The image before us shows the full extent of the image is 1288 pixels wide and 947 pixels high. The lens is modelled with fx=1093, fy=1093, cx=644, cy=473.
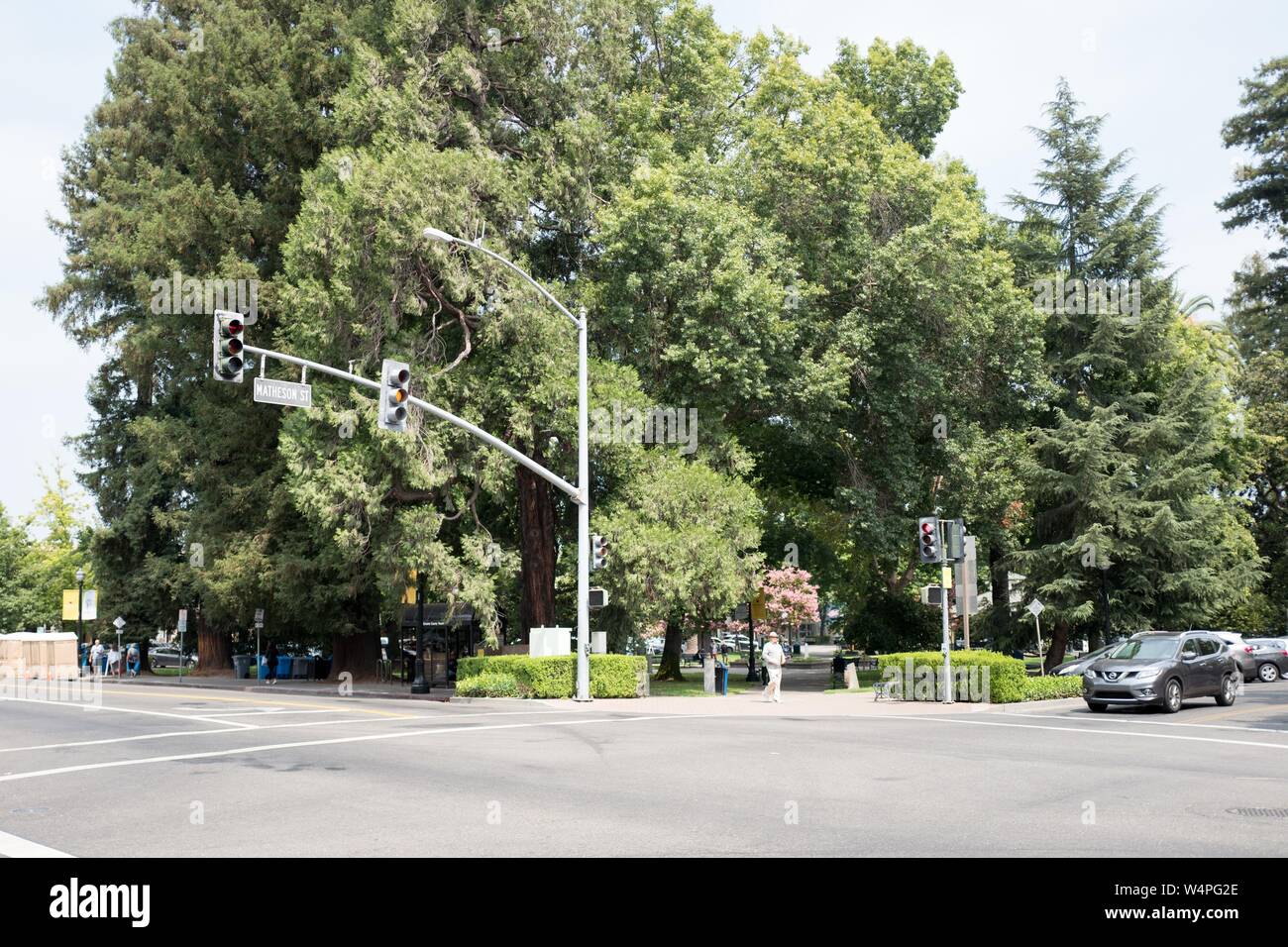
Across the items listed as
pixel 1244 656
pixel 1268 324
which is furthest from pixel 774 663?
pixel 1268 324

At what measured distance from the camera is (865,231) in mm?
36969

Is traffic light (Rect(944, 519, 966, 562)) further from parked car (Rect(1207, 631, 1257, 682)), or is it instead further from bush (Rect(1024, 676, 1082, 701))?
parked car (Rect(1207, 631, 1257, 682))

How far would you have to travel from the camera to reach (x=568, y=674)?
2817 cm

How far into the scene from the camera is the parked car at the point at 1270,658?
3775 cm

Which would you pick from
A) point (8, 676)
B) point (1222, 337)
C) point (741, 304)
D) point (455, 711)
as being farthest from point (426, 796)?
point (1222, 337)

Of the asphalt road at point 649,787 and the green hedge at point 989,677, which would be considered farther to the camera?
the green hedge at point 989,677

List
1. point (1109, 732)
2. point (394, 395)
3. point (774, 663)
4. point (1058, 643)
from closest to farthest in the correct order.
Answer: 1. point (1109, 732)
2. point (394, 395)
3. point (774, 663)
4. point (1058, 643)

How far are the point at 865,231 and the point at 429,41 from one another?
15.7 meters

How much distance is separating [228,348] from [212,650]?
3999 centimetres

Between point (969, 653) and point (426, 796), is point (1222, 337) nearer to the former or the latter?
point (969, 653)

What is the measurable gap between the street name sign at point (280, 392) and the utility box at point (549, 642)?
1088 centimetres

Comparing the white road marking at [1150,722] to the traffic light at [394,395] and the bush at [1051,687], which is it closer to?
the bush at [1051,687]

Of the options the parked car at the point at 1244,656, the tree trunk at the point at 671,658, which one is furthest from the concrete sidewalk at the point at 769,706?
the tree trunk at the point at 671,658

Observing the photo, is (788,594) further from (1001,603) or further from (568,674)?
(568,674)
